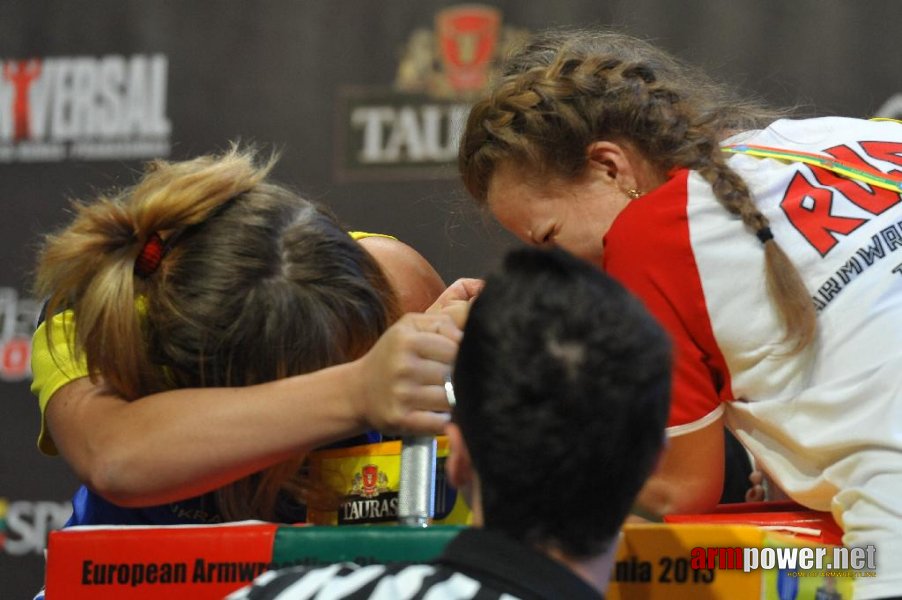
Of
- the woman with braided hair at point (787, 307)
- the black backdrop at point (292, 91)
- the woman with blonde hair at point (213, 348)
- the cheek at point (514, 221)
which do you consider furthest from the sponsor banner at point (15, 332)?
the woman with braided hair at point (787, 307)

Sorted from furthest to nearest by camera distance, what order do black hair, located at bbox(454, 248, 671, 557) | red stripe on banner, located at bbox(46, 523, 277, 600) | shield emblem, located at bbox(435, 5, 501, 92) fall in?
shield emblem, located at bbox(435, 5, 501, 92) < red stripe on banner, located at bbox(46, 523, 277, 600) < black hair, located at bbox(454, 248, 671, 557)

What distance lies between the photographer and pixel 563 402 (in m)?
0.70

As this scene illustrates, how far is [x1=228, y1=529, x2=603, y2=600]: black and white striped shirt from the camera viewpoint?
71 centimetres

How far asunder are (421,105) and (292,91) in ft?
0.98

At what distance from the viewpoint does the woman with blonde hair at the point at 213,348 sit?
1043mm

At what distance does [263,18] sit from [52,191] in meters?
0.65

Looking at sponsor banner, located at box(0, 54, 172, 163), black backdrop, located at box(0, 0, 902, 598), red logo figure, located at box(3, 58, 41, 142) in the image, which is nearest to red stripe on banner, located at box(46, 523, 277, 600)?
black backdrop, located at box(0, 0, 902, 598)

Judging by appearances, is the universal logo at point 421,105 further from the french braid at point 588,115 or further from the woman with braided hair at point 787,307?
the woman with braided hair at point 787,307

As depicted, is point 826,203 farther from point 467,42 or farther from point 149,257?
point 467,42

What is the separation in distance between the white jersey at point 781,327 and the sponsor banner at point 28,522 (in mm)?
1880

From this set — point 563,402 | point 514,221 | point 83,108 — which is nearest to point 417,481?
point 563,402

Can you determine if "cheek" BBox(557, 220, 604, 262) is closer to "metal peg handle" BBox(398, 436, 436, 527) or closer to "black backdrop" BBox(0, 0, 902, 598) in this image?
"metal peg handle" BBox(398, 436, 436, 527)

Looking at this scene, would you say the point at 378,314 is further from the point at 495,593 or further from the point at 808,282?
the point at 495,593

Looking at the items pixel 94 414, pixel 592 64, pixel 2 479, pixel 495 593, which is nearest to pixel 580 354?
pixel 495 593
